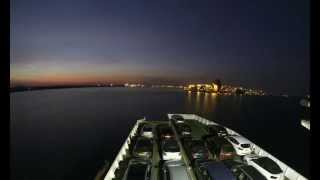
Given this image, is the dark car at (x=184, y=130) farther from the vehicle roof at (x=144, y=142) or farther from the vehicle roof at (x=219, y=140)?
the vehicle roof at (x=144, y=142)

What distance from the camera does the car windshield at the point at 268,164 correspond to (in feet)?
21.7

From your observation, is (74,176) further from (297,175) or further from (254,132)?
(254,132)

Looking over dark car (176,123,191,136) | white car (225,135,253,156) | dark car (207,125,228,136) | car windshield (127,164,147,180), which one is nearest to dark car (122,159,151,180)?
car windshield (127,164,147,180)

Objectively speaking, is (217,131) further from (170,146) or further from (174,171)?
(174,171)

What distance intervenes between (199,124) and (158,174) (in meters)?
8.73

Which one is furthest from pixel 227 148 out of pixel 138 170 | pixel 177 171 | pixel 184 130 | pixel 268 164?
pixel 138 170

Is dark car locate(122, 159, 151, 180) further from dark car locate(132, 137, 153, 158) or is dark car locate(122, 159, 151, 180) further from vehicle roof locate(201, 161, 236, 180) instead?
vehicle roof locate(201, 161, 236, 180)

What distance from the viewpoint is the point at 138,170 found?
6.68m

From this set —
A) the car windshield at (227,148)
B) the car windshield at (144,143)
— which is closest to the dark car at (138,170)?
the car windshield at (144,143)

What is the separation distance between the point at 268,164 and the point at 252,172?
0.80 metres

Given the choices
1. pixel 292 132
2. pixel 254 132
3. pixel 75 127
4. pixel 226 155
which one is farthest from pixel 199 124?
pixel 75 127

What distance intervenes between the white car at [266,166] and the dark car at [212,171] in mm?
1251

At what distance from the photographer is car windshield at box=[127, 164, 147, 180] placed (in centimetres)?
635

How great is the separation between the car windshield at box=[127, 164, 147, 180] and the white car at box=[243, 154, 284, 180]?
355 cm
